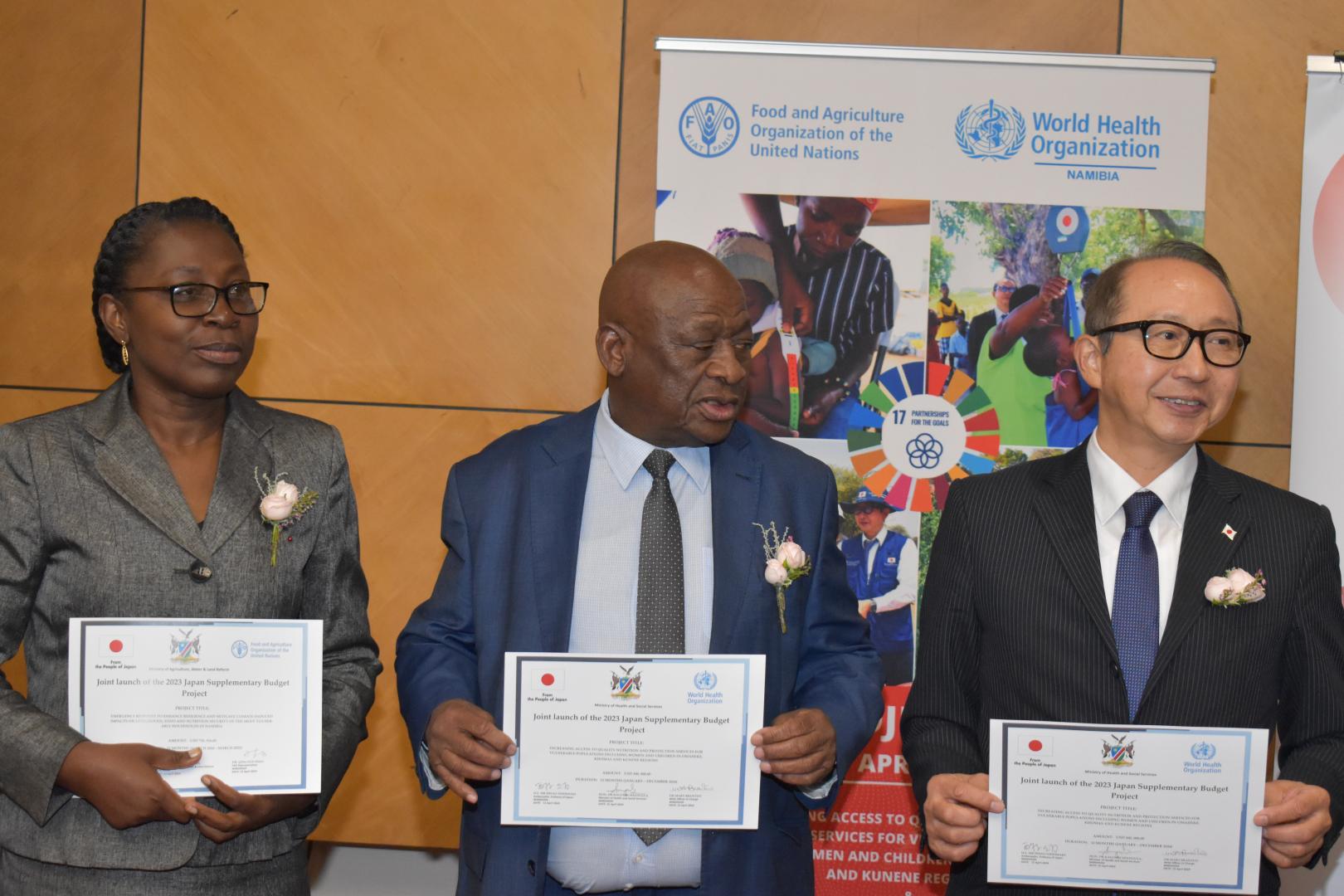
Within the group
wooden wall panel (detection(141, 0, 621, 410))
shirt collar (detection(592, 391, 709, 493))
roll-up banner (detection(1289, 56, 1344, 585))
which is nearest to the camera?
shirt collar (detection(592, 391, 709, 493))

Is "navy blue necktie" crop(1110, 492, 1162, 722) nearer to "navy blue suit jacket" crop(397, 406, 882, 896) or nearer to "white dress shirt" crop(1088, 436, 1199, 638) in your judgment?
"white dress shirt" crop(1088, 436, 1199, 638)

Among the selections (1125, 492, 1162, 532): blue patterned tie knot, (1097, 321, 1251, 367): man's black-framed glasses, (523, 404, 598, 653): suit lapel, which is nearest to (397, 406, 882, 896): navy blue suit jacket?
(523, 404, 598, 653): suit lapel

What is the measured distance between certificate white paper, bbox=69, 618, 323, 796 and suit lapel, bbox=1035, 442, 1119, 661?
1.58m

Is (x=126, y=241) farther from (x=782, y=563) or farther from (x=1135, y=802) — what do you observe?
(x=1135, y=802)

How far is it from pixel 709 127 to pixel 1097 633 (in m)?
2.83

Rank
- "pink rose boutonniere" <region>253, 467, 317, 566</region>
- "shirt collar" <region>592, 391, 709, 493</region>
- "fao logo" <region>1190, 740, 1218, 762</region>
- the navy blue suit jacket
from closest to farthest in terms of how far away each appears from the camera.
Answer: "fao logo" <region>1190, 740, 1218, 762</region>
"pink rose boutonniere" <region>253, 467, 317, 566</region>
the navy blue suit jacket
"shirt collar" <region>592, 391, 709, 493</region>

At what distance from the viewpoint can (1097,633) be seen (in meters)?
2.54

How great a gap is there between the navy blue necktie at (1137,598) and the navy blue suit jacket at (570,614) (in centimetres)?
58

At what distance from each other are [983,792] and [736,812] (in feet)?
1.66

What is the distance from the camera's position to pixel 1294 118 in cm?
499

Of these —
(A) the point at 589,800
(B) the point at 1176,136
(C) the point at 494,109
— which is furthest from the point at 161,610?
(B) the point at 1176,136

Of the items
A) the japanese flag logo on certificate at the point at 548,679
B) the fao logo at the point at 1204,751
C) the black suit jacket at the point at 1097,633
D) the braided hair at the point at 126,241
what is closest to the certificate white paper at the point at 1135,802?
the fao logo at the point at 1204,751

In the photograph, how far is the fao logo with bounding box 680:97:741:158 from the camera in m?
4.73

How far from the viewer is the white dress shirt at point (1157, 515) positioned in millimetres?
2627
